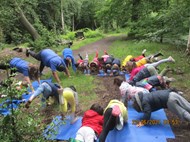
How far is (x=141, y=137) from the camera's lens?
4.00 meters

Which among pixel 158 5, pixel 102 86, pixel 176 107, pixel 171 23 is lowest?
pixel 102 86

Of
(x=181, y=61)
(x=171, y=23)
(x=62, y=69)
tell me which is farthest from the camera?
(x=171, y=23)

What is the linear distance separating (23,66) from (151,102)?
4032 mm

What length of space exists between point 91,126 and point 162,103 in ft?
4.69

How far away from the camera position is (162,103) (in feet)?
13.9

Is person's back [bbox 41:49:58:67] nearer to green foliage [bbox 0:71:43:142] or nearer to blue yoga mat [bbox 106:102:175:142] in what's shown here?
blue yoga mat [bbox 106:102:175:142]

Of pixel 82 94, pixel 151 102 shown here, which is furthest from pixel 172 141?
pixel 82 94

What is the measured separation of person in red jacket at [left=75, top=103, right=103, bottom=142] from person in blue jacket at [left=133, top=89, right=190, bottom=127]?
86 cm

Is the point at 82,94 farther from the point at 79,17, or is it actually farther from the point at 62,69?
the point at 79,17

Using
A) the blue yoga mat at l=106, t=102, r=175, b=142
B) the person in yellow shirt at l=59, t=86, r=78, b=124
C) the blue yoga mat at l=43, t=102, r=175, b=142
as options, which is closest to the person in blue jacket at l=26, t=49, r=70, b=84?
the person in yellow shirt at l=59, t=86, r=78, b=124

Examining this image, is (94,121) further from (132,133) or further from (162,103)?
(162,103)

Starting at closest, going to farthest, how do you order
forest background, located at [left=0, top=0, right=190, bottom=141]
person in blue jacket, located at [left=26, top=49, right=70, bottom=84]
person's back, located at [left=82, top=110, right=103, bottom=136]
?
1. forest background, located at [left=0, top=0, right=190, bottom=141]
2. person's back, located at [left=82, top=110, right=103, bottom=136]
3. person in blue jacket, located at [left=26, top=49, right=70, bottom=84]

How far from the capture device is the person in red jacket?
3.65 metres

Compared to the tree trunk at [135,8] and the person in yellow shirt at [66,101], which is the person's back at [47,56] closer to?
the person in yellow shirt at [66,101]
